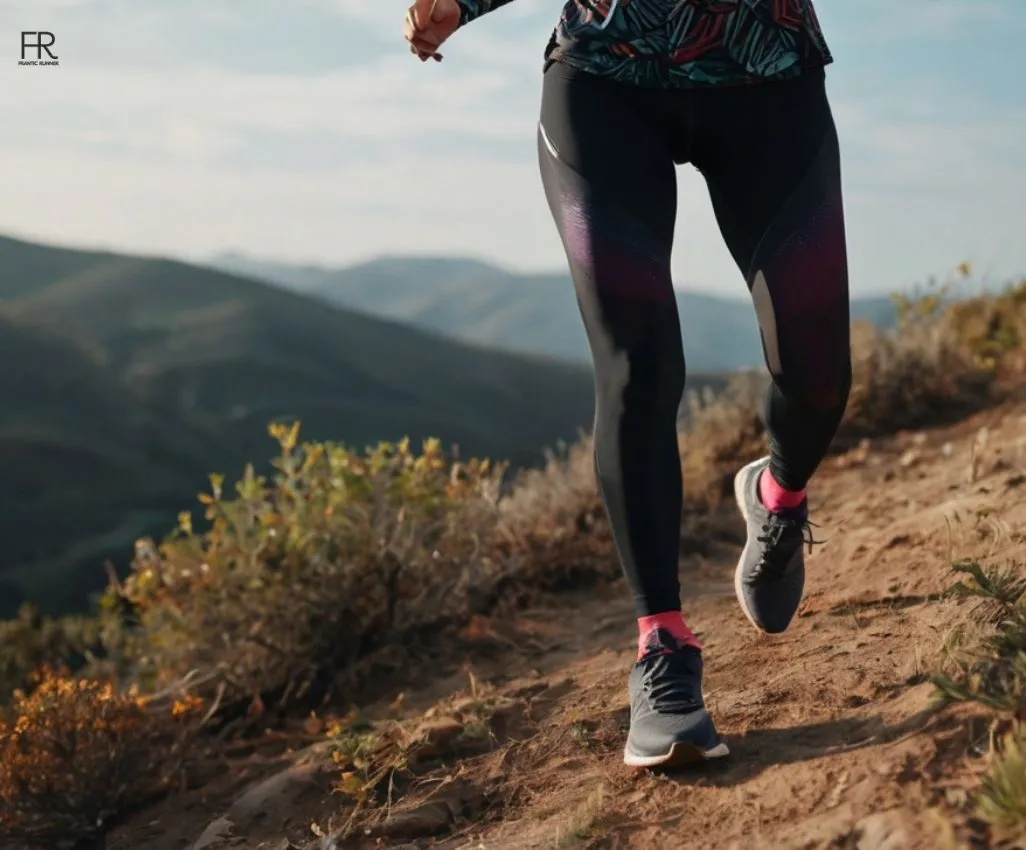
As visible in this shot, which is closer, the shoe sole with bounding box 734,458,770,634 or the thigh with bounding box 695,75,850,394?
the thigh with bounding box 695,75,850,394

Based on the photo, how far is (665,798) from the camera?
2102 mm

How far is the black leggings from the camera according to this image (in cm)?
216

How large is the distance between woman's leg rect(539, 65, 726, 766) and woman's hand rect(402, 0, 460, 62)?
9.4 inches

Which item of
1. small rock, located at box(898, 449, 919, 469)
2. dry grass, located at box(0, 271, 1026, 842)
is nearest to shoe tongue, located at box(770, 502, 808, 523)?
dry grass, located at box(0, 271, 1026, 842)

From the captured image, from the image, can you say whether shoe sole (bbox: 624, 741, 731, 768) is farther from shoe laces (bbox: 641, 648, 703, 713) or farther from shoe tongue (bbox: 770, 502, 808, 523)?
shoe tongue (bbox: 770, 502, 808, 523)

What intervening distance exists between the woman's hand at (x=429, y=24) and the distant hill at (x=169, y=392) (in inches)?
1104

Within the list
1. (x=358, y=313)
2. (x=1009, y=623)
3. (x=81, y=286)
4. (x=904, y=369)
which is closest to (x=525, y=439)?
(x=358, y=313)

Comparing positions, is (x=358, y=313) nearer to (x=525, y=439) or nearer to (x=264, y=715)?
(x=525, y=439)

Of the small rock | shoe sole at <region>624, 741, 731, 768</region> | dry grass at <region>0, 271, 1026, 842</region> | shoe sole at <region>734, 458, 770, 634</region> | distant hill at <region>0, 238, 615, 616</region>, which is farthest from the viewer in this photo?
distant hill at <region>0, 238, 615, 616</region>

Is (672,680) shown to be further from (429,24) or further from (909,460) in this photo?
(909,460)

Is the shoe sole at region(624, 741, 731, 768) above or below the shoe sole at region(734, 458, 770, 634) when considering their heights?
below

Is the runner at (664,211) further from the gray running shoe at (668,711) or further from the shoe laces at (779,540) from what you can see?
the shoe laces at (779,540)

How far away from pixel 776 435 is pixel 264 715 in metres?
2.17

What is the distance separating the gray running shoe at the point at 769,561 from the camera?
264cm
